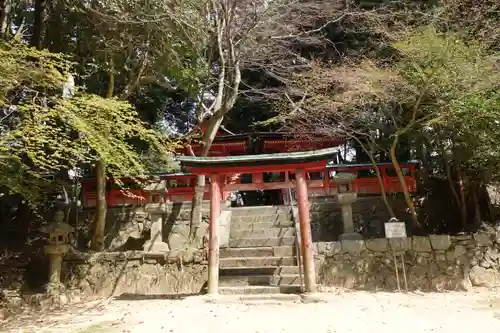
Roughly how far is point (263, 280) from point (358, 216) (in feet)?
17.0

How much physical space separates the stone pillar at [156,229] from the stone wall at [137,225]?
120cm

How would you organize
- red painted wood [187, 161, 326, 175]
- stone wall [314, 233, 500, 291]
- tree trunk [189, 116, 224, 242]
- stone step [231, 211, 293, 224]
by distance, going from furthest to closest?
stone step [231, 211, 293, 224] < tree trunk [189, 116, 224, 242] < stone wall [314, 233, 500, 291] < red painted wood [187, 161, 326, 175]

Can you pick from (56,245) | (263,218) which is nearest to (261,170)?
(263,218)

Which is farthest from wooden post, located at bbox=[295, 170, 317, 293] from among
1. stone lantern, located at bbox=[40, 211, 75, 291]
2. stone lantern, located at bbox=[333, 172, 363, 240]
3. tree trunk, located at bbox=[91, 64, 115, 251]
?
stone lantern, located at bbox=[40, 211, 75, 291]

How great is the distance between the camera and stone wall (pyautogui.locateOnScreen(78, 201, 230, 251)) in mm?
12666

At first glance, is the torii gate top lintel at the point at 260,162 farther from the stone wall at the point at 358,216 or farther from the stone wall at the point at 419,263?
the stone wall at the point at 358,216

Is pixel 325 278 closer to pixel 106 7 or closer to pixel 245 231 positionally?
pixel 245 231

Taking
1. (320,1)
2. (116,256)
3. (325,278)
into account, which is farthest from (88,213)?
(320,1)

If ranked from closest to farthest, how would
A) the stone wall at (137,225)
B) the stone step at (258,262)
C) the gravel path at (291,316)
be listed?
the gravel path at (291,316) → the stone step at (258,262) → the stone wall at (137,225)

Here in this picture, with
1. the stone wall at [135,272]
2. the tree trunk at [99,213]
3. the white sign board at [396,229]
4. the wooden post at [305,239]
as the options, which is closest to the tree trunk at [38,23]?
the tree trunk at [99,213]

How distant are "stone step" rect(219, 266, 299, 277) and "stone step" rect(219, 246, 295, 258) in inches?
23.9

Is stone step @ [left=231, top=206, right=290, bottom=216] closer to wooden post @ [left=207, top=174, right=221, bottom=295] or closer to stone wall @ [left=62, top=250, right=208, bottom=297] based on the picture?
stone wall @ [left=62, top=250, right=208, bottom=297]

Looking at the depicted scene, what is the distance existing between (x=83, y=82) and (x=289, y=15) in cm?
728

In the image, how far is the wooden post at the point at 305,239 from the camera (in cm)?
794
